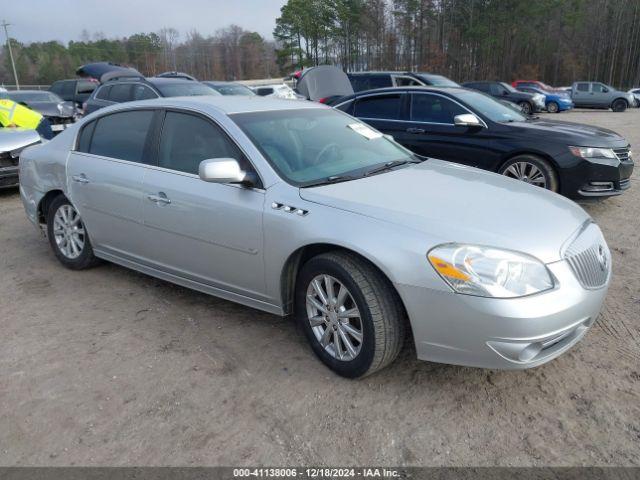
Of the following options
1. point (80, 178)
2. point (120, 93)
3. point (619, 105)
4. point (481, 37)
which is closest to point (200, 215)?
point (80, 178)

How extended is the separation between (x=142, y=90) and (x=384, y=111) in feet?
16.7

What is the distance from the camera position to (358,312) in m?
2.81

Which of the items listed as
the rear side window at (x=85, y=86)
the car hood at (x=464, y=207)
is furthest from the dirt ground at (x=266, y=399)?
the rear side window at (x=85, y=86)

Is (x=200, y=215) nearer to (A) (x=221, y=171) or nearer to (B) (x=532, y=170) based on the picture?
(A) (x=221, y=171)

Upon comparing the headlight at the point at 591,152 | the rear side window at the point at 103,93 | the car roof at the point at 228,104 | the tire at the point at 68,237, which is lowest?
the tire at the point at 68,237

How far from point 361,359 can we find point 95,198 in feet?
8.70

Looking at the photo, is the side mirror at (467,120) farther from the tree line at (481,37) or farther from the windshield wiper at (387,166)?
the tree line at (481,37)

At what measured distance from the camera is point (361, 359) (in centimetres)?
284

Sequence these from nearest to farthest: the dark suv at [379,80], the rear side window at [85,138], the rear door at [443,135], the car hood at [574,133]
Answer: the rear side window at [85,138] → the car hood at [574,133] → the rear door at [443,135] → the dark suv at [379,80]

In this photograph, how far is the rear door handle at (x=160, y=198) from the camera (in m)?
3.63

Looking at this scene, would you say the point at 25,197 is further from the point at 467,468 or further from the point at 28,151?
the point at 467,468

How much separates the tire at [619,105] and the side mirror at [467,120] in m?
25.7

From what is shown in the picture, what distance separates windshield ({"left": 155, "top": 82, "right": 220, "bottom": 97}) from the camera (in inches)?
388

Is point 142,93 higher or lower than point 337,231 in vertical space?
higher
